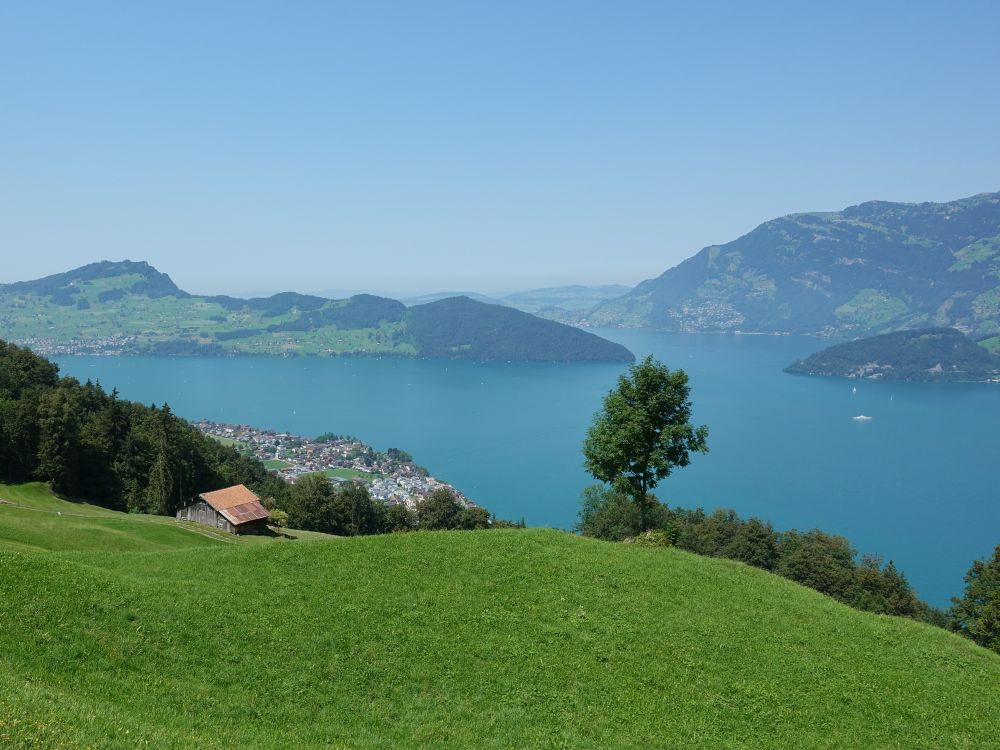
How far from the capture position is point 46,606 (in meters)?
15.7

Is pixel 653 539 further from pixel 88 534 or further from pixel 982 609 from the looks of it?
pixel 88 534

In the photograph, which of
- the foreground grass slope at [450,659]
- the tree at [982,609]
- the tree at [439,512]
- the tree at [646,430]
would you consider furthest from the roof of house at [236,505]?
the tree at [982,609]

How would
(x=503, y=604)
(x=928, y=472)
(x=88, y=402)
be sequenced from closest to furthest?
(x=503, y=604) → (x=88, y=402) → (x=928, y=472)

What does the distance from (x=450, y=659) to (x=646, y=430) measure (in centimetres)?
2048

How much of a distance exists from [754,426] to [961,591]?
104683mm

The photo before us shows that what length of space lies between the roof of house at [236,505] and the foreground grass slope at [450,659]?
30.4m

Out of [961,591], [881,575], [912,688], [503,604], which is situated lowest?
[961,591]

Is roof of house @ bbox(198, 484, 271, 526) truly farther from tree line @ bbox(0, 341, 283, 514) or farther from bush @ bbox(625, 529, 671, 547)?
bush @ bbox(625, 529, 671, 547)

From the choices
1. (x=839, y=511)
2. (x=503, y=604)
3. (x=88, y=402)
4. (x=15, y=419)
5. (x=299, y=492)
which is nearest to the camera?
(x=503, y=604)

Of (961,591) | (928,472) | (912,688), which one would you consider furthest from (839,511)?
(912,688)

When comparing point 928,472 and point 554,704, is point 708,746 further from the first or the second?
point 928,472

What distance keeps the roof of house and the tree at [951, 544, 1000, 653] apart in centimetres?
5071

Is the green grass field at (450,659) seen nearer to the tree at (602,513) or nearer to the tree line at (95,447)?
the tree at (602,513)

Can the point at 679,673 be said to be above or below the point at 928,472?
above
